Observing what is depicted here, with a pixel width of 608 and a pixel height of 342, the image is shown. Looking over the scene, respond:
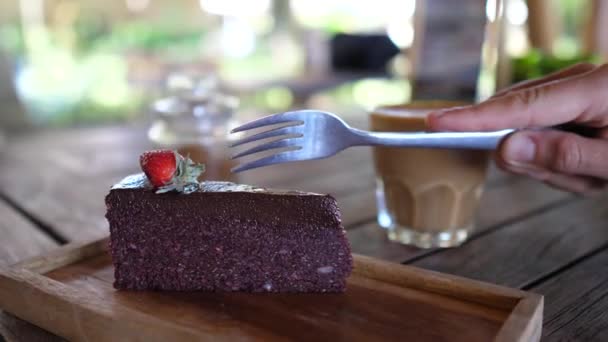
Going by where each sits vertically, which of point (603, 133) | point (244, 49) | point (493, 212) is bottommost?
point (493, 212)

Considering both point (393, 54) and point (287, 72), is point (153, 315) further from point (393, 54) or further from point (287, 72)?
point (287, 72)

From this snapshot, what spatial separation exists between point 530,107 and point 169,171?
0.57 meters

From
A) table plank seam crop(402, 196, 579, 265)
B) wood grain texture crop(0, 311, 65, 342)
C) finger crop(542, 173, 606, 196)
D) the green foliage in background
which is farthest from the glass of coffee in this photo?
the green foliage in background

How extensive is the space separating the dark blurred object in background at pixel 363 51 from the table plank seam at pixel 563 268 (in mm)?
3055

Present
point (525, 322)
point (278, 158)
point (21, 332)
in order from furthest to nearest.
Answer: point (278, 158), point (21, 332), point (525, 322)

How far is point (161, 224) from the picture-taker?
0.81m

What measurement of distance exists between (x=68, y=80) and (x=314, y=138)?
367 cm

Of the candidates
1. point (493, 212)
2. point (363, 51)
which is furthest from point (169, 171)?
point (363, 51)

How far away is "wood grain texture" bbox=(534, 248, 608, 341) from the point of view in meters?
0.71

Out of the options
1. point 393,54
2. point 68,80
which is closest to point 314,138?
point 393,54

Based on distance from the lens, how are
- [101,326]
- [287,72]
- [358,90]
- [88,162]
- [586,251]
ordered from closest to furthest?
[101,326], [586,251], [88,162], [358,90], [287,72]

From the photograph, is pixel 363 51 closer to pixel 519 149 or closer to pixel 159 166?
Result: pixel 519 149

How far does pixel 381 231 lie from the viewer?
1094 mm

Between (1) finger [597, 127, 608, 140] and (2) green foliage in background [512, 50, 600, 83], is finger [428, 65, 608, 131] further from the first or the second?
(2) green foliage in background [512, 50, 600, 83]
